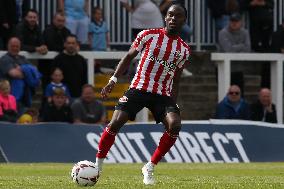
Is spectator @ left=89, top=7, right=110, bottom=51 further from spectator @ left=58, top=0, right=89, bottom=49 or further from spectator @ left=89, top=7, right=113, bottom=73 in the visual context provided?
spectator @ left=58, top=0, right=89, bottom=49

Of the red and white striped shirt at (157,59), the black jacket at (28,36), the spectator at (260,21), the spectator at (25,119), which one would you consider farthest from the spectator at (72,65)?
the red and white striped shirt at (157,59)

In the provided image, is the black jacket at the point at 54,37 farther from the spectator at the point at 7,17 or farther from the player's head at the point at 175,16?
the player's head at the point at 175,16

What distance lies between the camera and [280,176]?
624 inches

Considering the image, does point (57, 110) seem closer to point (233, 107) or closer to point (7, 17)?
point (7, 17)

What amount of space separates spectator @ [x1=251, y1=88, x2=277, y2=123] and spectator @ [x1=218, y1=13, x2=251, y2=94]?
156 centimetres

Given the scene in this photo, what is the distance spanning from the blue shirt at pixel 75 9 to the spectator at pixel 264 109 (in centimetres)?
400

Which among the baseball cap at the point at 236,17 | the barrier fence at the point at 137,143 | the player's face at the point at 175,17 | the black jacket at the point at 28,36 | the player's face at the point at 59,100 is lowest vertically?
the barrier fence at the point at 137,143

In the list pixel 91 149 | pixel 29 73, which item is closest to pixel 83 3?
pixel 29 73

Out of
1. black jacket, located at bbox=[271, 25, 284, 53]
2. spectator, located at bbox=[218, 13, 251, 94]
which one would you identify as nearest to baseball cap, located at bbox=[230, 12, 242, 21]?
spectator, located at bbox=[218, 13, 251, 94]

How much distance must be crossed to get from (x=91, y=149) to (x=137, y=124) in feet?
3.29

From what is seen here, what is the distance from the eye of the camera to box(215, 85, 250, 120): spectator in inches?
915

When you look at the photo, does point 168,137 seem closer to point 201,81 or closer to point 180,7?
point 180,7

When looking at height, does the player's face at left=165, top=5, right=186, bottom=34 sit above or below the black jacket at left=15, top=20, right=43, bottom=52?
above

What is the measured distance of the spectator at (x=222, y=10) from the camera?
25.1 meters
